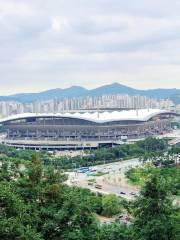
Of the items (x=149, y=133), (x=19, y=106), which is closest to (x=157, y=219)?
(x=149, y=133)

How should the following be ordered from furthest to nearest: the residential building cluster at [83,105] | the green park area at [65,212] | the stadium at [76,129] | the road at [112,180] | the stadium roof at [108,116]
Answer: the residential building cluster at [83,105] → the stadium roof at [108,116] → the stadium at [76,129] → the road at [112,180] → the green park area at [65,212]

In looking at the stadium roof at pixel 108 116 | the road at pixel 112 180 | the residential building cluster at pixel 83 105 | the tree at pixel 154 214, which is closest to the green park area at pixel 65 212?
the tree at pixel 154 214

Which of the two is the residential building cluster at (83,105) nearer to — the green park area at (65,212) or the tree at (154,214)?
the green park area at (65,212)

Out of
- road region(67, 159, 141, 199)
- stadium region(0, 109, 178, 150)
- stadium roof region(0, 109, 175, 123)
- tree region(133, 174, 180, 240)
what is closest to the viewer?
tree region(133, 174, 180, 240)

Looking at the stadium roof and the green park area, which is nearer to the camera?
the green park area

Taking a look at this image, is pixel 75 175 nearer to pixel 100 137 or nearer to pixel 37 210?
pixel 100 137

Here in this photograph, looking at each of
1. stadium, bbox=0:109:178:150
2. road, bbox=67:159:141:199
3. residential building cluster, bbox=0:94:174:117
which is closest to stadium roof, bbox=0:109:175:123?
stadium, bbox=0:109:178:150

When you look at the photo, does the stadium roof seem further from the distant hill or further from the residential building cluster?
the distant hill

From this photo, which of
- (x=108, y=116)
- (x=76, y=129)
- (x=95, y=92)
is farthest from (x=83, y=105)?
(x=95, y=92)
